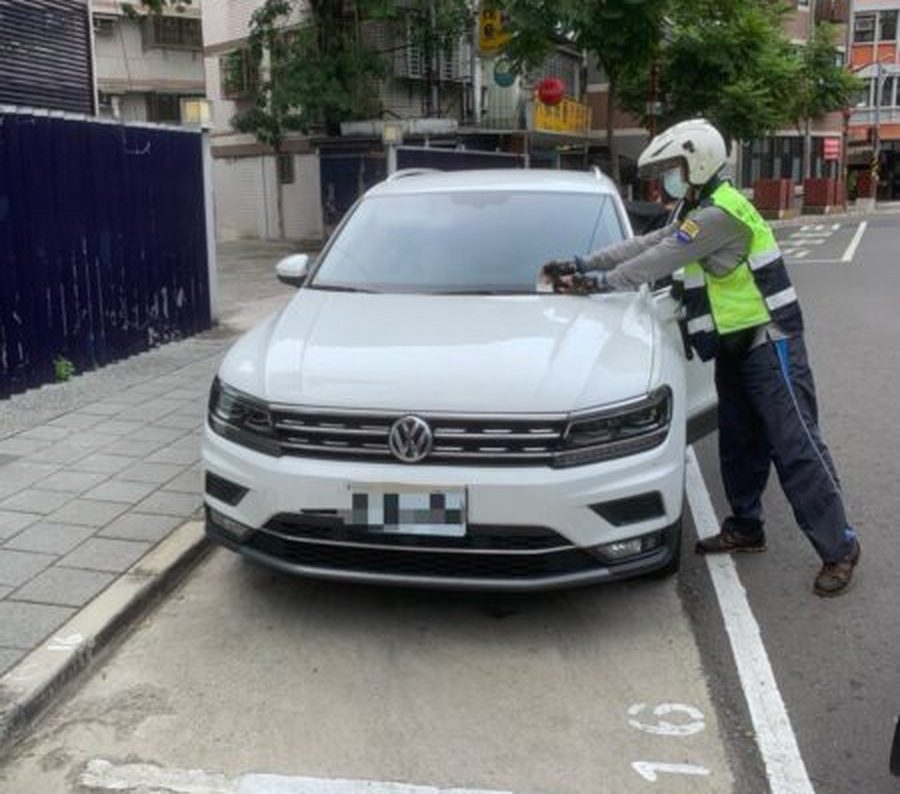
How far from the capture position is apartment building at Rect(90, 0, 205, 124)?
32562 mm

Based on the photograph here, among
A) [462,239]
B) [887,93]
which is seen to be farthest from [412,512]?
[887,93]

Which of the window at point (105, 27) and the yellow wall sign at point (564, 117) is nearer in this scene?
the yellow wall sign at point (564, 117)

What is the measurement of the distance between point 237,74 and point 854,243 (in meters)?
15.9

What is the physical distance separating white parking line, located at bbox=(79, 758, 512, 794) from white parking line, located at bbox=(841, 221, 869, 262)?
20.1m

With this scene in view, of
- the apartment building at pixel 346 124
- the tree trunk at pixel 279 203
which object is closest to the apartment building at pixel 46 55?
the apartment building at pixel 346 124

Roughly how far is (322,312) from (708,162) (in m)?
1.75

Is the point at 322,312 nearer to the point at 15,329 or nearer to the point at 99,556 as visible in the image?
the point at 99,556

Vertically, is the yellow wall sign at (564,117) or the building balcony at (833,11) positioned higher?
the building balcony at (833,11)

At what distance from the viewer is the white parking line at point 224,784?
3.12m

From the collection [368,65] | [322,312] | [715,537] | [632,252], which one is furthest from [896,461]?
[368,65]

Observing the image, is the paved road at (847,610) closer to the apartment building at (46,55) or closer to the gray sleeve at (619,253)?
the gray sleeve at (619,253)

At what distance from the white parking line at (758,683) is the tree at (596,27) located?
44.8 feet

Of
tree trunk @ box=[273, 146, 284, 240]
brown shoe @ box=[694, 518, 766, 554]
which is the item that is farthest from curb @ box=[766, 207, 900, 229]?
brown shoe @ box=[694, 518, 766, 554]

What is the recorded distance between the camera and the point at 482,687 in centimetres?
375
